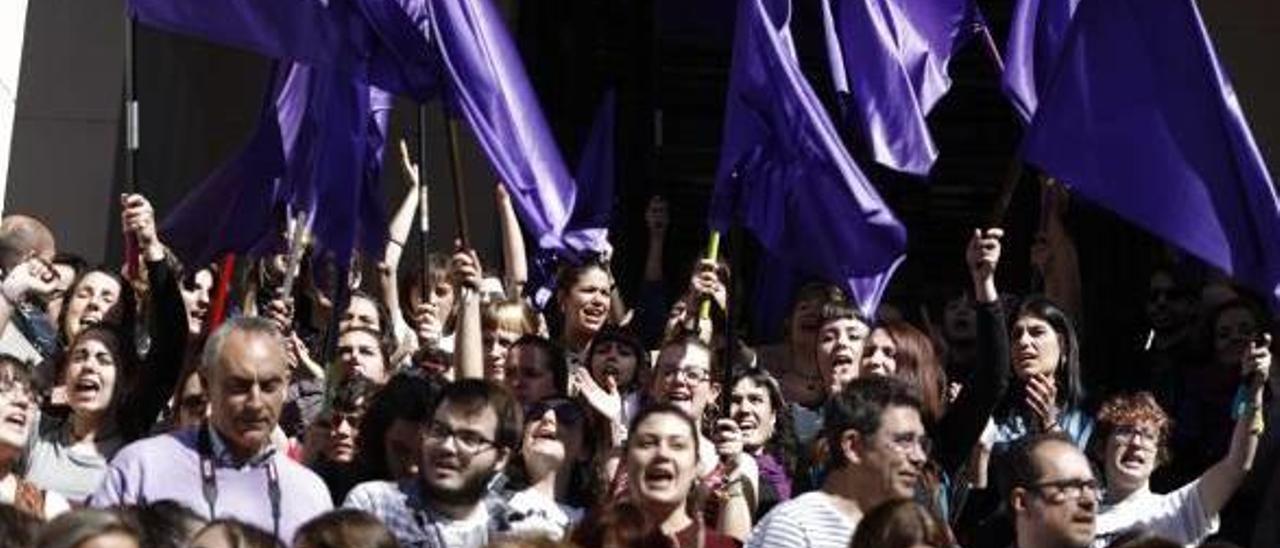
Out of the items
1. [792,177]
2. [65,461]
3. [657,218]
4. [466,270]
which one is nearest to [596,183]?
[657,218]

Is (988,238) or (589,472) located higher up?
(988,238)

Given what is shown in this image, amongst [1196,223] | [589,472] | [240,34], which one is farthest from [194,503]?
[1196,223]

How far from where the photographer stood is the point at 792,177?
12.6 meters

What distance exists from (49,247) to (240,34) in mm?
1788

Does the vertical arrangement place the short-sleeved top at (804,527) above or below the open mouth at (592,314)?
below

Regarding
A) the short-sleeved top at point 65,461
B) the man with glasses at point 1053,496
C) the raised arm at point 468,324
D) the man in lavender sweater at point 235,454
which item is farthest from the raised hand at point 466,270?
the man with glasses at point 1053,496

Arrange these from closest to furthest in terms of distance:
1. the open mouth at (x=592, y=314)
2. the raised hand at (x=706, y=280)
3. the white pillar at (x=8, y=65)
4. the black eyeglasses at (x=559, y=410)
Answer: the black eyeglasses at (x=559, y=410) < the raised hand at (x=706, y=280) < the open mouth at (x=592, y=314) < the white pillar at (x=8, y=65)

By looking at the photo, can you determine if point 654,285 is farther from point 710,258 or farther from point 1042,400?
point 1042,400

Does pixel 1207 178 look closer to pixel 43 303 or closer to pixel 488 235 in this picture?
pixel 43 303

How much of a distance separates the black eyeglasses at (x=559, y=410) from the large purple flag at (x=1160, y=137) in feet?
6.46

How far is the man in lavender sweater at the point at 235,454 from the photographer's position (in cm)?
977

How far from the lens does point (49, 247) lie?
13.6 meters

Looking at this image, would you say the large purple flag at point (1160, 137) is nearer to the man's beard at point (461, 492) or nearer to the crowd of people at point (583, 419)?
the crowd of people at point (583, 419)

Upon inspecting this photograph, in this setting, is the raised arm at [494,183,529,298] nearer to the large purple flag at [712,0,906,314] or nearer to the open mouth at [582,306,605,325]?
the open mouth at [582,306,605,325]
